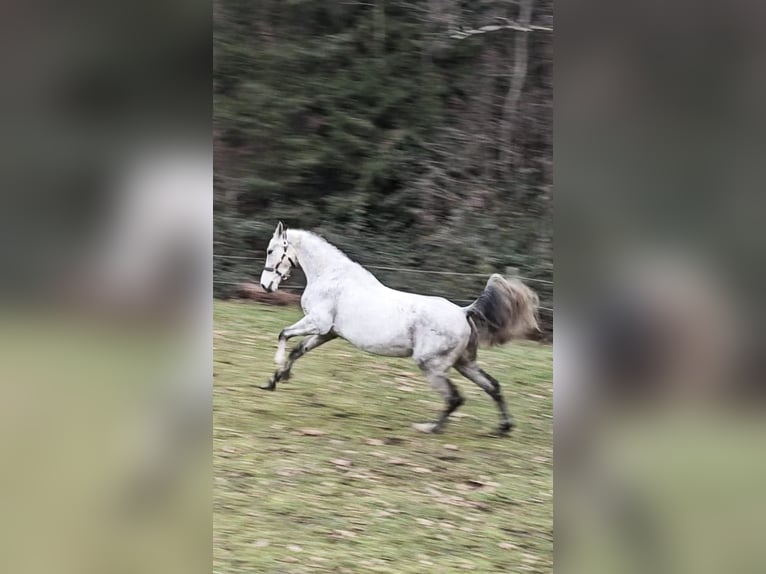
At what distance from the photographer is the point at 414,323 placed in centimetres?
419

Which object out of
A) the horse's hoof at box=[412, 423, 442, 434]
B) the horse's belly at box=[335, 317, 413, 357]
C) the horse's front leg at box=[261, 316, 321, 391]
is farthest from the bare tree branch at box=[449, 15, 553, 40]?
the horse's hoof at box=[412, 423, 442, 434]

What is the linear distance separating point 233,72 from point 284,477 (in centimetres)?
193

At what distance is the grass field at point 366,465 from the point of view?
13.1 ft

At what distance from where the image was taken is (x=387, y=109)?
4.11 m

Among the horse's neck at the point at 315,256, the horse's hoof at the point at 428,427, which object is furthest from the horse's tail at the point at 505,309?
the horse's neck at the point at 315,256

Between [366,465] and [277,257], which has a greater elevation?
[277,257]

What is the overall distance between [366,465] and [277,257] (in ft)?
3.62

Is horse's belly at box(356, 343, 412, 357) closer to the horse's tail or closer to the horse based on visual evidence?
the horse
